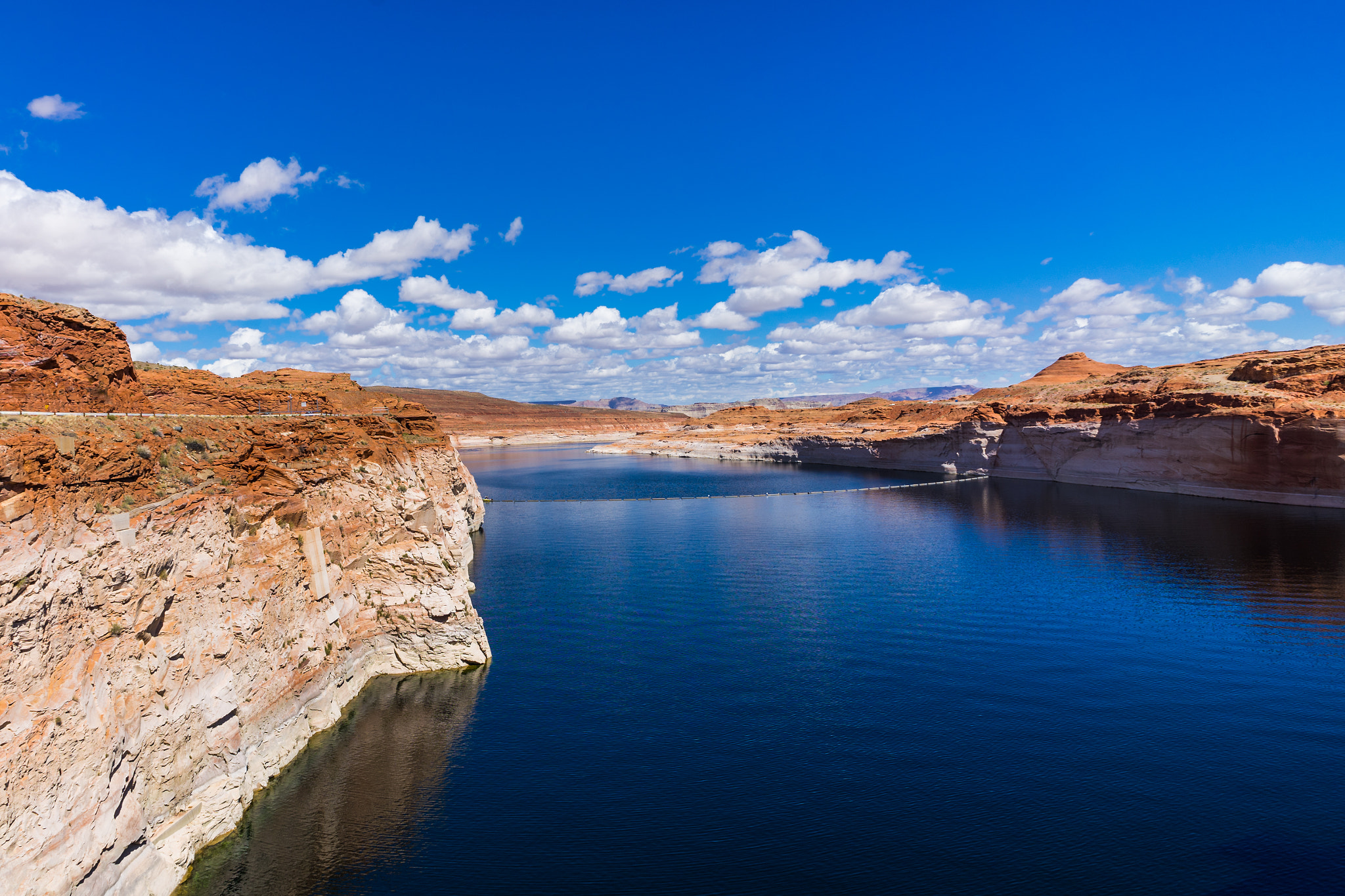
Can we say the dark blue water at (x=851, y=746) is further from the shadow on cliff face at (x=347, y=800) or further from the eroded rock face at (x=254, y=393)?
the eroded rock face at (x=254, y=393)

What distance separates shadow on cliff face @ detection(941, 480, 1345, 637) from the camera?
121 feet

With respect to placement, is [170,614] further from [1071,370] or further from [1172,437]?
[1071,370]

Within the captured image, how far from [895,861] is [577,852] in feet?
26.0

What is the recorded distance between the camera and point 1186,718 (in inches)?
910

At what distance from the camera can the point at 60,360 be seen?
18469 millimetres

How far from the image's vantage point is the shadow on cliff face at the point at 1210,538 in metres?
36.9

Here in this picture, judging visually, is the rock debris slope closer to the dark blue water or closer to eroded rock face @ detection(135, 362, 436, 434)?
the dark blue water

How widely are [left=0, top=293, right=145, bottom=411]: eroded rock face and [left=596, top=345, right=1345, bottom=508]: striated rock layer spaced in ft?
287

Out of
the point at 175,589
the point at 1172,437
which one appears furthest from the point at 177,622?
the point at 1172,437

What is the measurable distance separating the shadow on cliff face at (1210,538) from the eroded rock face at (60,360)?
49020mm

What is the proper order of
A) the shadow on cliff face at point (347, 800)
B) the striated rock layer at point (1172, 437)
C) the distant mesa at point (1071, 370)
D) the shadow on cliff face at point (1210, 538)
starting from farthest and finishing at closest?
the distant mesa at point (1071, 370) → the striated rock layer at point (1172, 437) → the shadow on cliff face at point (1210, 538) → the shadow on cliff face at point (347, 800)

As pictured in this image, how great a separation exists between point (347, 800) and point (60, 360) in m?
14.8

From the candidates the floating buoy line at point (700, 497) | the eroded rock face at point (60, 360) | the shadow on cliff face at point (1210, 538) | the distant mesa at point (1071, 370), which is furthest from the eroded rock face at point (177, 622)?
the distant mesa at point (1071, 370)

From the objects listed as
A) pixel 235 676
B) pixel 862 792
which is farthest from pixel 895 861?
pixel 235 676
